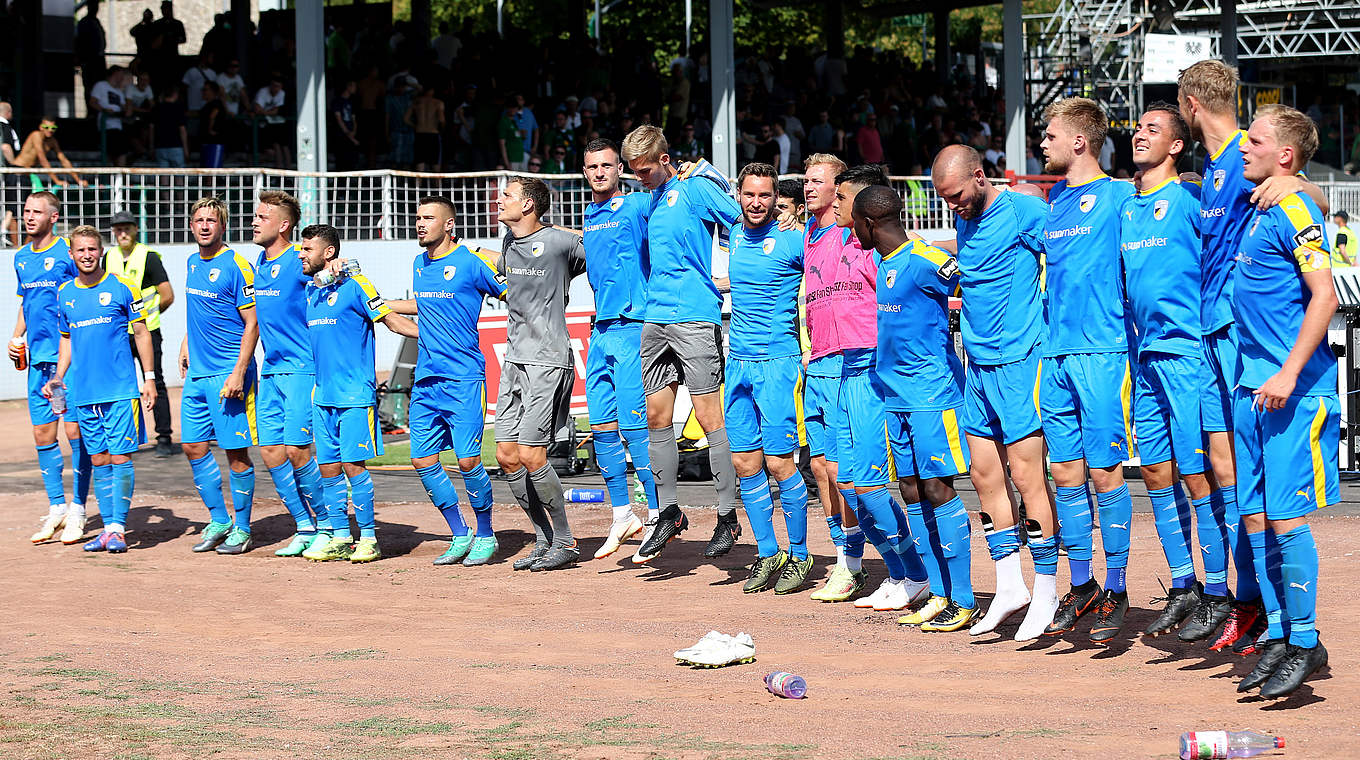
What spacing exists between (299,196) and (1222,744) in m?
17.4

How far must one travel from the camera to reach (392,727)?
6219mm

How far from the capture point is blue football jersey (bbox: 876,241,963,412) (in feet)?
24.3

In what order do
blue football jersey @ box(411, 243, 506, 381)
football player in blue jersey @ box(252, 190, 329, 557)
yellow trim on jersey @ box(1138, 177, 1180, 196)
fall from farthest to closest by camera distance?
football player in blue jersey @ box(252, 190, 329, 557) → blue football jersey @ box(411, 243, 506, 381) → yellow trim on jersey @ box(1138, 177, 1180, 196)

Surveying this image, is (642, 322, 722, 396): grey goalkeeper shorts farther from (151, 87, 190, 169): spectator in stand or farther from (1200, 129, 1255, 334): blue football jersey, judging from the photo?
(151, 87, 190, 169): spectator in stand

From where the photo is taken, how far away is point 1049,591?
738 centimetres

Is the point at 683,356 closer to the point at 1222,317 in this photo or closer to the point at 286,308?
the point at 286,308

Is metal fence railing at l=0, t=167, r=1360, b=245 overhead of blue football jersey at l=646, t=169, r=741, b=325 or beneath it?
overhead

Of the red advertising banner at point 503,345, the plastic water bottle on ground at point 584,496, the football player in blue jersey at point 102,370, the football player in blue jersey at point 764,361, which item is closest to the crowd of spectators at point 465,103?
the red advertising banner at point 503,345

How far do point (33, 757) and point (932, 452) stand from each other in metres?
4.11

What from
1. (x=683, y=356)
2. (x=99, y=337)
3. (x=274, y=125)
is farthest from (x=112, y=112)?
(x=683, y=356)

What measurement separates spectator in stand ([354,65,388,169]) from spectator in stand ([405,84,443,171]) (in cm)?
59

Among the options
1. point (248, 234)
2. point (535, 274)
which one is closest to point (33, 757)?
point (535, 274)

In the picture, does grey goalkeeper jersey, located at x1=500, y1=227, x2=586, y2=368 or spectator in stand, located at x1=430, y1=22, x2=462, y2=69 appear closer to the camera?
grey goalkeeper jersey, located at x1=500, y1=227, x2=586, y2=368

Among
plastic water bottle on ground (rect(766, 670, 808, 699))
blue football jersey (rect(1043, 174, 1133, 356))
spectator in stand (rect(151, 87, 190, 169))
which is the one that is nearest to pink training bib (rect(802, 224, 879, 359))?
blue football jersey (rect(1043, 174, 1133, 356))
